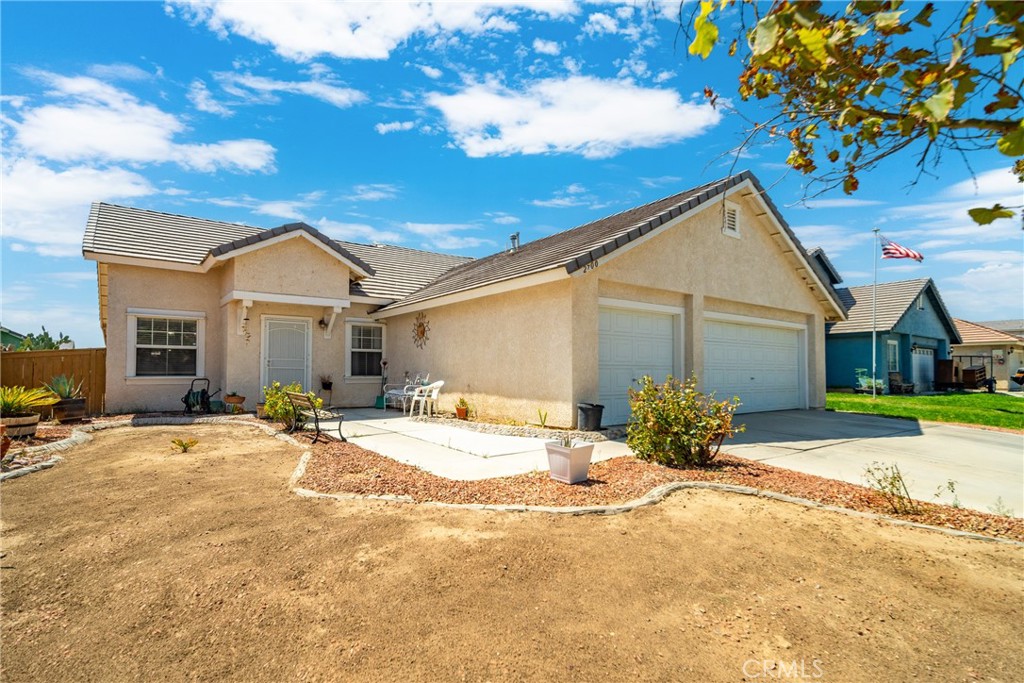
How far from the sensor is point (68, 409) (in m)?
10.9

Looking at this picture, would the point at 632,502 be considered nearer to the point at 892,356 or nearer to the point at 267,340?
the point at 267,340

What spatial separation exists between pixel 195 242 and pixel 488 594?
15438 millimetres

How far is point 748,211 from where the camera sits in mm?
13812

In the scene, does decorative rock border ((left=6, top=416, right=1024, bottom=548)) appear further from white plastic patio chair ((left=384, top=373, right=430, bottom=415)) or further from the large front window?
the large front window

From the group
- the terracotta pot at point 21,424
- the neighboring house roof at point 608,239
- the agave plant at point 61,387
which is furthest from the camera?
the agave plant at point 61,387

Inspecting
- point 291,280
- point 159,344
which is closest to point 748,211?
point 291,280

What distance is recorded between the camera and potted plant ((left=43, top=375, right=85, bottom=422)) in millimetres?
10844

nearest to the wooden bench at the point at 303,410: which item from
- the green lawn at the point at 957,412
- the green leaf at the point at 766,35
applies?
the green leaf at the point at 766,35

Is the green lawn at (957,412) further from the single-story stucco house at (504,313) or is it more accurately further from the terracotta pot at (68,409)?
the terracotta pot at (68,409)

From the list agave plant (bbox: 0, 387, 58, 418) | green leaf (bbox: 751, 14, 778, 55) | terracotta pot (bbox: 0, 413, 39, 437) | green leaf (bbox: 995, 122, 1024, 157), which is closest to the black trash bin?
green leaf (bbox: 751, 14, 778, 55)

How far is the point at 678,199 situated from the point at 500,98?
6.05 meters

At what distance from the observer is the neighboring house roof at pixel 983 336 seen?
31766mm

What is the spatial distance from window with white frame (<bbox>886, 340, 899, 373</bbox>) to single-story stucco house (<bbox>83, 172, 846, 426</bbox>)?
10.5 meters

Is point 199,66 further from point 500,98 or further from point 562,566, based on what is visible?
point 562,566
